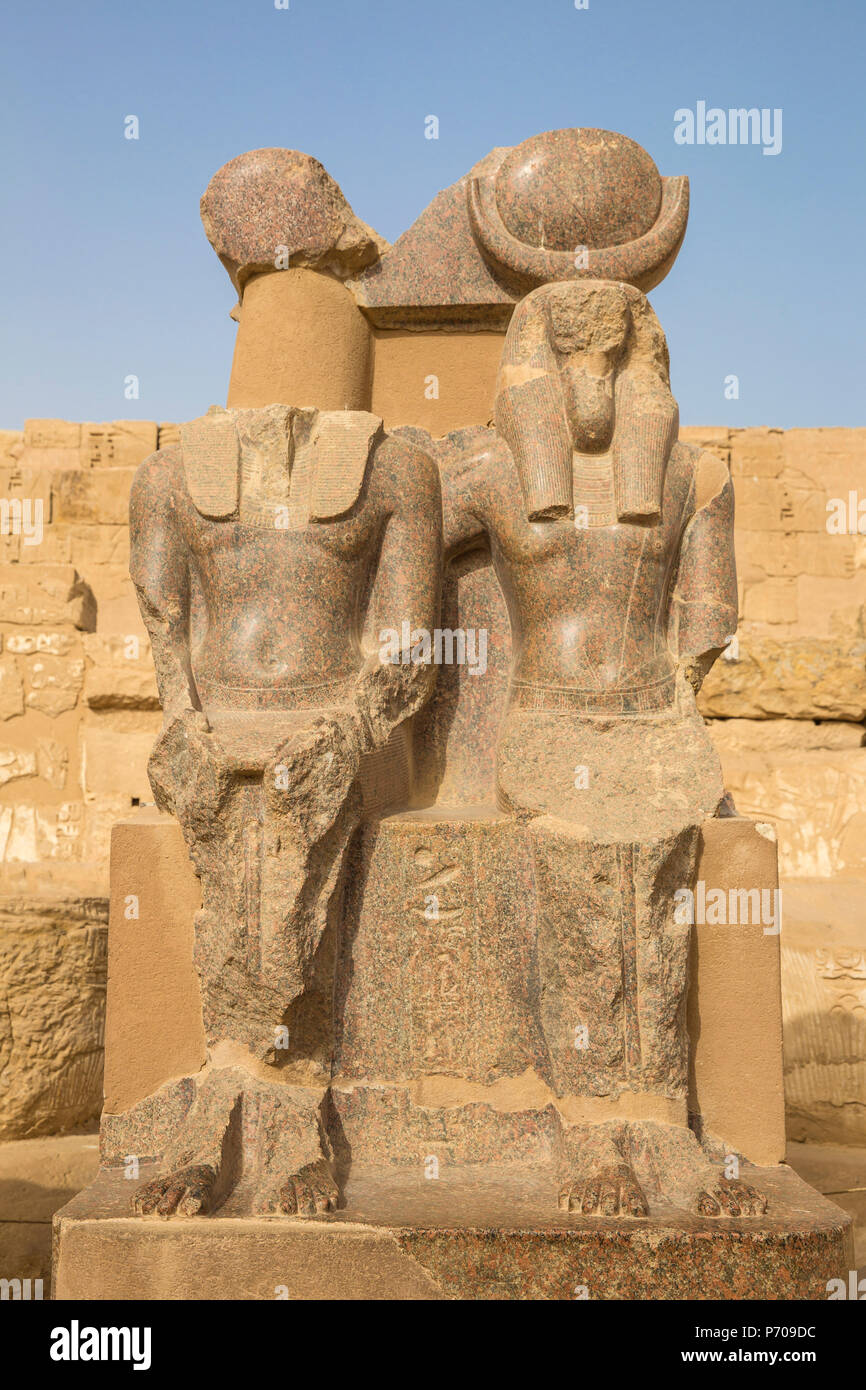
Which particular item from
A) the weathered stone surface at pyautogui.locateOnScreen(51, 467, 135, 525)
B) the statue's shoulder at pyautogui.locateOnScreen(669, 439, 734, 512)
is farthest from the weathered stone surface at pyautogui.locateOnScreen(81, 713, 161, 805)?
the statue's shoulder at pyautogui.locateOnScreen(669, 439, 734, 512)

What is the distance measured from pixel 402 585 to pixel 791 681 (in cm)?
473

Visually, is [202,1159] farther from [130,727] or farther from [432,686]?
[130,727]

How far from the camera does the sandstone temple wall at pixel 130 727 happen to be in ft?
16.8

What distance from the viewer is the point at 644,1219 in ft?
9.39

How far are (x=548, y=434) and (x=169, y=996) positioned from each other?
1.79m

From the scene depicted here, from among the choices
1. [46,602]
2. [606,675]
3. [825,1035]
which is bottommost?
[825,1035]

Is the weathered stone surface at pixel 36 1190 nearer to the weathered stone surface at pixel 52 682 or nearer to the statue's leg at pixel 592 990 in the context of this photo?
the statue's leg at pixel 592 990

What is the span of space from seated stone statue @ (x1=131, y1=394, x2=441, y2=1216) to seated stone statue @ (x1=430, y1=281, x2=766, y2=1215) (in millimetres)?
298

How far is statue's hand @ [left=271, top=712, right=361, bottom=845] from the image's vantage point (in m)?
3.08

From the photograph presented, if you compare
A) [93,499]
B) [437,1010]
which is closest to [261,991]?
[437,1010]

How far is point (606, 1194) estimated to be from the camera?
2.92 metres
